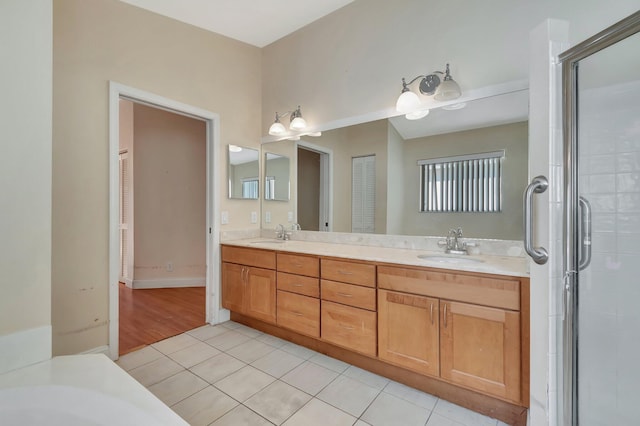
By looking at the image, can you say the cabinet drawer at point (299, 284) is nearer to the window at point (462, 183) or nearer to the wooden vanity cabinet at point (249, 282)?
the wooden vanity cabinet at point (249, 282)

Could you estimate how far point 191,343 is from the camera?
234 cm

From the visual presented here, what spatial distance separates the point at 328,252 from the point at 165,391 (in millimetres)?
1341

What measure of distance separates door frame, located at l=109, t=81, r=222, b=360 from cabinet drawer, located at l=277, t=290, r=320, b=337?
855 mm

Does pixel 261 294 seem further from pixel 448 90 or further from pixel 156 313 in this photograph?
pixel 448 90

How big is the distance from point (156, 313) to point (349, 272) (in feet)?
7.63

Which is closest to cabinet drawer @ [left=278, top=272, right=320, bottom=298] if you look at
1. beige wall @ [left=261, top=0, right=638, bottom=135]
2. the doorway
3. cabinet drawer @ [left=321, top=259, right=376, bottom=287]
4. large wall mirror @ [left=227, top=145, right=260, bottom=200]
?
cabinet drawer @ [left=321, top=259, right=376, bottom=287]

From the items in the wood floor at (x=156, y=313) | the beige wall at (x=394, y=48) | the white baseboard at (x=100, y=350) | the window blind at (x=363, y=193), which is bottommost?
the wood floor at (x=156, y=313)

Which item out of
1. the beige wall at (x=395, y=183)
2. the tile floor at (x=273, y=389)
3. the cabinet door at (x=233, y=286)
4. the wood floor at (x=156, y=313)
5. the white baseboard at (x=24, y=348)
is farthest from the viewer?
the cabinet door at (x=233, y=286)

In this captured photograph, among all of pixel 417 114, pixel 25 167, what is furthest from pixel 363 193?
pixel 25 167

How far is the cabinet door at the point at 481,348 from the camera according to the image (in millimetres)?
1373

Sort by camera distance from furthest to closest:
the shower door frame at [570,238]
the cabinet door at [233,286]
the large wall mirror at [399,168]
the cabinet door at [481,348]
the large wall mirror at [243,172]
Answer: the large wall mirror at [243,172] < the cabinet door at [233,286] < the large wall mirror at [399,168] < the cabinet door at [481,348] < the shower door frame at [570,238]

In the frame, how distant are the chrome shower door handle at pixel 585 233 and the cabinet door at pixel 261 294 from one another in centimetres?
191

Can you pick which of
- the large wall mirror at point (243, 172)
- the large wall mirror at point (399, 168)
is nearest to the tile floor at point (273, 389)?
the large wall mirror at point (399, 168)

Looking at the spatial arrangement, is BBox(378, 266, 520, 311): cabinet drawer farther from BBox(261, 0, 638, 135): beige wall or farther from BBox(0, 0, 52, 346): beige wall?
BBox(0, 0, 52, 346): beige wall
